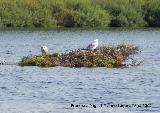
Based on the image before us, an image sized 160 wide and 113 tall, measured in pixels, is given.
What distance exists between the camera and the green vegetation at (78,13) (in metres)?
85.2

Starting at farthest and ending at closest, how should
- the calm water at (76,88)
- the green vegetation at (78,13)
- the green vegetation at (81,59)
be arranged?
the green vegetation at (78,13) → the green vegetation at (81,59) → the calm water at (76,88)

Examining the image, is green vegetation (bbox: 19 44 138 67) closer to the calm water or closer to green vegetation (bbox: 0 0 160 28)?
the calm water

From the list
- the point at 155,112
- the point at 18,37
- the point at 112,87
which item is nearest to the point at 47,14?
the point at 18,37

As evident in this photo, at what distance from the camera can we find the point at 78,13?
86812mm

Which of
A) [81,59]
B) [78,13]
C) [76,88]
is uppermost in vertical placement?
[76,88]

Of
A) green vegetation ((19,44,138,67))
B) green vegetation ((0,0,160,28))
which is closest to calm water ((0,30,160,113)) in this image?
green vegetation ((19,44,138,67))

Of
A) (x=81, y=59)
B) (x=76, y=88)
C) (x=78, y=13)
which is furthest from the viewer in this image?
(x=78, y=13)

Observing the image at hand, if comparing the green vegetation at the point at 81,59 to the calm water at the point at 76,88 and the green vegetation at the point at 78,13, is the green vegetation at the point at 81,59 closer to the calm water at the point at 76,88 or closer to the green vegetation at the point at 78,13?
the calm water at the point at 76,88

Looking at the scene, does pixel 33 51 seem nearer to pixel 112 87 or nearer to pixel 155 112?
pixel 112 87

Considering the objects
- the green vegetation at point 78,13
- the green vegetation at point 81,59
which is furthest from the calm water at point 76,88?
the green vegetation at point 78,13

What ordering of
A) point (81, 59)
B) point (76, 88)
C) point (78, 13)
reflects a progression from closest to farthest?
point (76, 88) → point (81, 59) → point (78, 13)

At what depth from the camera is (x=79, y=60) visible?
35312mm

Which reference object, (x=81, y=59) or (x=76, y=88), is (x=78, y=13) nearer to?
(x=81, y=59)

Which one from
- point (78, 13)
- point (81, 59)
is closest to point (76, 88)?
point (81, 59)
